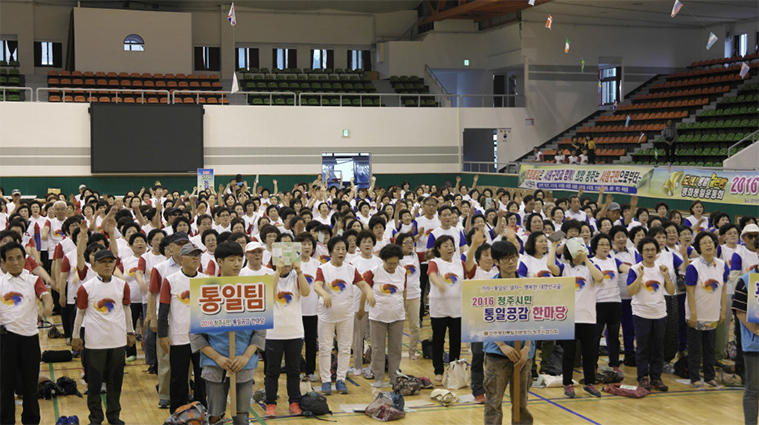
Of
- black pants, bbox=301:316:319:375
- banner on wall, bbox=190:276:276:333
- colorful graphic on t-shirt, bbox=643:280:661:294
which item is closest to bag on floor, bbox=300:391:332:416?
black pants, bbox=301:316:319:375

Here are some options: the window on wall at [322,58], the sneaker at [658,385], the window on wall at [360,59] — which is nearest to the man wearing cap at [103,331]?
the sneaker at [658,385]

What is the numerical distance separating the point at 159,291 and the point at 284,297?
1.18 m

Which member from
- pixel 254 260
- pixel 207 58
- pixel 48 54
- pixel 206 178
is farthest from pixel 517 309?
pixel 48 54

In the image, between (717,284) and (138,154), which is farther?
(138,154)

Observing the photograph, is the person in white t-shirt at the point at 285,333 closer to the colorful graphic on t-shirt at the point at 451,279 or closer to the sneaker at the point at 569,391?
the colorful graphic on t-shirt at the point at 451,279

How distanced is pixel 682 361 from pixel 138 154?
20020mm

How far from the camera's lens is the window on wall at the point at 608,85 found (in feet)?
105

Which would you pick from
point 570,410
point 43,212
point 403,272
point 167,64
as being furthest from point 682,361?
point 167,64

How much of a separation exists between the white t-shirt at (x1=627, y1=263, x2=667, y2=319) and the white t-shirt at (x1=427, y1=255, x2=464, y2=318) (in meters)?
1.89

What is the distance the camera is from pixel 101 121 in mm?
25047

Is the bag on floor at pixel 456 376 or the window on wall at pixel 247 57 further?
the window on wall at pixel 247 57

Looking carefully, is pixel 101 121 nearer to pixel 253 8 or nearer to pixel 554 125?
pixel 253 8

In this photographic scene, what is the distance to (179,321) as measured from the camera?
7039 millimetres

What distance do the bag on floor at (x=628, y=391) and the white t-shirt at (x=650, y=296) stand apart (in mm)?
782
